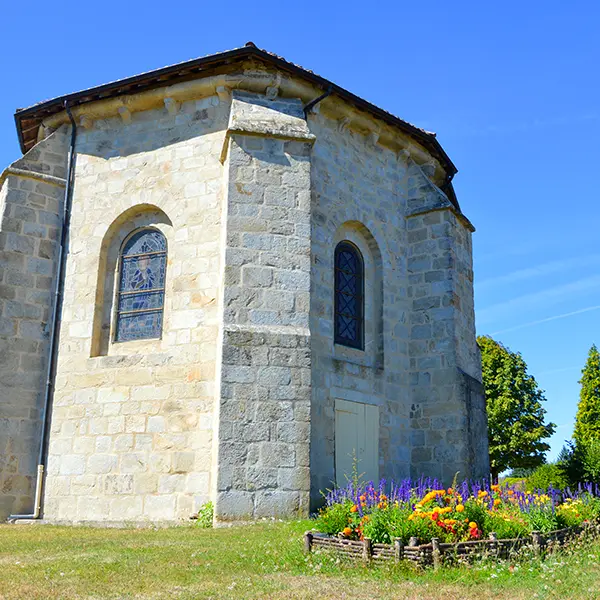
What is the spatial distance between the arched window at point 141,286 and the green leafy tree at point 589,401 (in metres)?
24.5

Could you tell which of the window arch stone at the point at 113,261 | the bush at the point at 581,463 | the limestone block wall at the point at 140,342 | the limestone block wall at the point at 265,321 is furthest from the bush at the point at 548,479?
the window arch stone at the point at 113,261

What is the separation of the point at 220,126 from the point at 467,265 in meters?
6.07

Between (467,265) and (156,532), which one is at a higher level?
(467,265)

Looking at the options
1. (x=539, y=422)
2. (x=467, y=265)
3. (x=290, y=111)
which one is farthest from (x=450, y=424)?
(x=539, y=422)

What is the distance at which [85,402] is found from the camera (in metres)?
11.6

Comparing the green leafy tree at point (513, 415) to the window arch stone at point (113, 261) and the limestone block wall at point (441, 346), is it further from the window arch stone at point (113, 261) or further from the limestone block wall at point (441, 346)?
the window arch stone at point (113, 261)

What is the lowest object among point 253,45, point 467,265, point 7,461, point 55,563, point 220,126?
point 55,563

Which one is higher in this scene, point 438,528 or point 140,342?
point 140,342

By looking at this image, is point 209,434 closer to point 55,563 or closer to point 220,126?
point 55,563

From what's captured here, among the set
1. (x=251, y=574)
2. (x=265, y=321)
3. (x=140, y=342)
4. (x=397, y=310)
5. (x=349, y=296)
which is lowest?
(x=251, y=574)

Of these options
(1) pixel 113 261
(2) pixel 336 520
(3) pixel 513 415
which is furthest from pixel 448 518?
(3) pixel 513 415

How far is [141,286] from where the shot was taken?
12219mm

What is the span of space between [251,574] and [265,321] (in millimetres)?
4873

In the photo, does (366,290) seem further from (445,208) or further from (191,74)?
(191,74)
